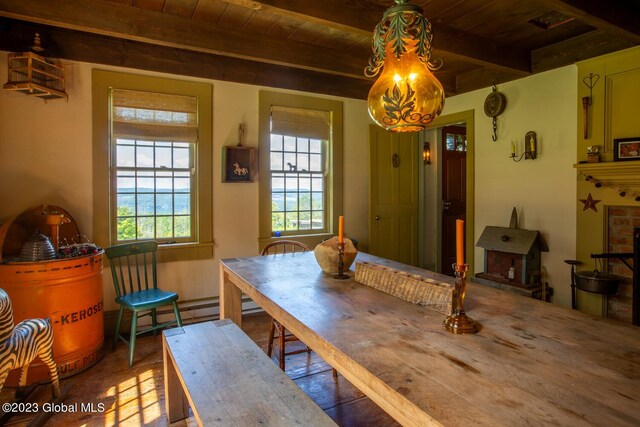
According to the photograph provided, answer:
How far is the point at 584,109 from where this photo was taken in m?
3.33

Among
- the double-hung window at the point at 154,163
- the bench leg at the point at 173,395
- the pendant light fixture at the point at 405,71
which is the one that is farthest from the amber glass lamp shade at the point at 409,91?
the double-hung window at the point at 154,163

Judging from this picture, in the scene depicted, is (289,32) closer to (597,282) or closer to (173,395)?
(173,395)

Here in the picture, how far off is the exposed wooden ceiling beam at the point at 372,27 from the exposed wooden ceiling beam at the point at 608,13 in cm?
85

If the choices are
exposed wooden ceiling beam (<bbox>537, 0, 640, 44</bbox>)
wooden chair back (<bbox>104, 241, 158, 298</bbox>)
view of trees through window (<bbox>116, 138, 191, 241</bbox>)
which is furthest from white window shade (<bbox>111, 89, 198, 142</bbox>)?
exposed wooden ceiling beam (<bbox>537, 0, 640, 44</bbox>)

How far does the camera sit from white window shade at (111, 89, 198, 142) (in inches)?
136

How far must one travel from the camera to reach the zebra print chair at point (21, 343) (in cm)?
194

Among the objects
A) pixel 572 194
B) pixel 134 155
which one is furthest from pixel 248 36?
pixel 572 194

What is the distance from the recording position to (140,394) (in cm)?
255

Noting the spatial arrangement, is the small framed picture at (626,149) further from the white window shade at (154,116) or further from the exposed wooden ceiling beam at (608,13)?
the white window shade at (154,116)

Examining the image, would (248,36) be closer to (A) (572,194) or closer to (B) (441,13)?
(B) (441,13)

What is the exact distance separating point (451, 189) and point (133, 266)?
463 centimetres

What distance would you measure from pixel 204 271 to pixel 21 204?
5.44ft

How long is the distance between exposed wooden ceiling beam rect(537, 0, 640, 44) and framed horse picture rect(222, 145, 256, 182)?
2795mm

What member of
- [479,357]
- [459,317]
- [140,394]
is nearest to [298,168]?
[140,394]
